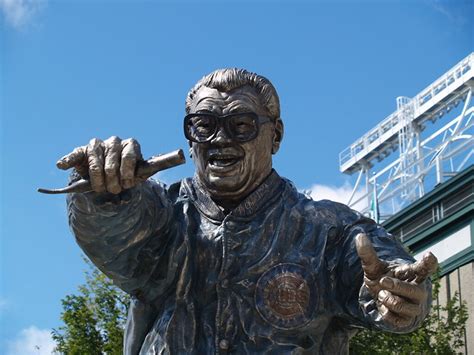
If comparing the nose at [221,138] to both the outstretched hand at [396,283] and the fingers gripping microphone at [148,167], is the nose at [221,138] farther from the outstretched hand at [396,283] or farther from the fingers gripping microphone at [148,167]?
the outstretched hand at [396,283]

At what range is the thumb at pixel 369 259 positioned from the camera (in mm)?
4801

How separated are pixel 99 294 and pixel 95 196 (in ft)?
58.5

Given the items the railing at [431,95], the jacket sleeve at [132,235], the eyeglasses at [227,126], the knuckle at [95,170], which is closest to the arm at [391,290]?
the eyeglasses at [227,126]

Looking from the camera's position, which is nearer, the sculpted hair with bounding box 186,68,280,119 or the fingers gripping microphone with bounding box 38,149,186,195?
the fingers gripping microphone with bounding box 38,149,186,195

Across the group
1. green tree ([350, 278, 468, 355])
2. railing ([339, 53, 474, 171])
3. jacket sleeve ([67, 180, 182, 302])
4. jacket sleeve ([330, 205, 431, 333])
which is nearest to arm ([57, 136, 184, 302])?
jacket sleeve ([67, 180, 182, 302])

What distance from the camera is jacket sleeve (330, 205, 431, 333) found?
5.04 metres

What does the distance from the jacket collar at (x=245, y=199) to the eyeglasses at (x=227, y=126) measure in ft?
0.83

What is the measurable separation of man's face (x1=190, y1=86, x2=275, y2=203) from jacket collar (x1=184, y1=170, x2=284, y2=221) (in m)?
0.03

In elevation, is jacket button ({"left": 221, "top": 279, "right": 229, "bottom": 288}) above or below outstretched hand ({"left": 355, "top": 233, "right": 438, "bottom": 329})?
above

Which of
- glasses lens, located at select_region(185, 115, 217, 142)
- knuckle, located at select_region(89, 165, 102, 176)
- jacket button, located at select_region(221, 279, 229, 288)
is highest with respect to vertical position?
glasses lens, located at select_region(185, 115, 217, 142)

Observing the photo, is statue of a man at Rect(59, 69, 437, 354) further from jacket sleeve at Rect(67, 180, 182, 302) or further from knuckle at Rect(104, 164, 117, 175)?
knuckle at Rect(104, 164, 117, 175)

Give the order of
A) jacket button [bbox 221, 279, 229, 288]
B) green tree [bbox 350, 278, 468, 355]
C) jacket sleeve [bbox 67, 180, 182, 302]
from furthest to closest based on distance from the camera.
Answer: green tree [bbox 350, 278, 468, 355]
jacket button [bbox 221, 279, 229, 288]
jacket sleeve [bbox 67, 180, 182, 302]

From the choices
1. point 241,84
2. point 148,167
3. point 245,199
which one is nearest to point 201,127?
point 241,84

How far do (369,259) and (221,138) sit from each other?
0.93m
